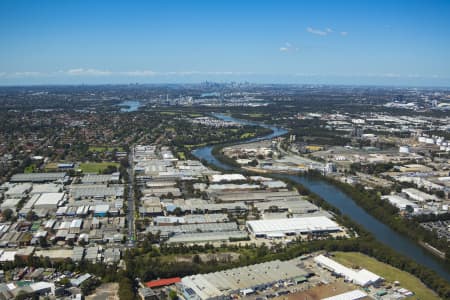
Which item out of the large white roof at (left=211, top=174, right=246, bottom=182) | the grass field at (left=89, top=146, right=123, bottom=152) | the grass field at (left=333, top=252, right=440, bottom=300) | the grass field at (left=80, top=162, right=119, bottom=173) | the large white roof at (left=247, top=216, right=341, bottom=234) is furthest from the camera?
the grass field at (left=89, top=146, right=123, bottom=152)

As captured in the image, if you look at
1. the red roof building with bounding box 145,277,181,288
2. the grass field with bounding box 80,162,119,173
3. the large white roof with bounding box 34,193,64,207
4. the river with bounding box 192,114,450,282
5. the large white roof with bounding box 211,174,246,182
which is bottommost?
the river with bounding box 192,114,450,282

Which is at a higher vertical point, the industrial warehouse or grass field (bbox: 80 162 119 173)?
grass field (bbox: 80 162 119 173)

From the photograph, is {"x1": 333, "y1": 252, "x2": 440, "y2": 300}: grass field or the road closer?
{"x1": 333, "y1": 252, "x2": 440, "y2": 300}: grass field

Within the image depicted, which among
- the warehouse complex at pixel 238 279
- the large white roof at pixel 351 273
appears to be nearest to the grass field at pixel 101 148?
the warehouse complex at pixel 238 279

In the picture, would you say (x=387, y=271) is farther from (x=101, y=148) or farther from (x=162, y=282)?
(x=101, y=148)

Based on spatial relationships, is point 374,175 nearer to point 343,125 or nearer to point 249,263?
point 249,263

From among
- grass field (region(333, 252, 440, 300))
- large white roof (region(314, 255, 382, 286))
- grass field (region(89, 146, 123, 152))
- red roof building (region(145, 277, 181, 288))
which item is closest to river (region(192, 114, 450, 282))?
grass field (region(333, 252, 440, 300))

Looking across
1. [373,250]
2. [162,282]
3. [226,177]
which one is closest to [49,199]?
[226,177]

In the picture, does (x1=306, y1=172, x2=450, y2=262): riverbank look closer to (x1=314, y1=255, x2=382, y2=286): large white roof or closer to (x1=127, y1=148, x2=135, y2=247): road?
(x1=314, y1=255, x2=382, y2=286): large white roof
